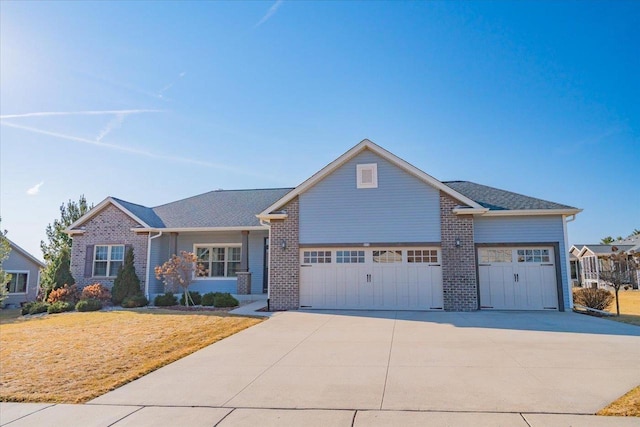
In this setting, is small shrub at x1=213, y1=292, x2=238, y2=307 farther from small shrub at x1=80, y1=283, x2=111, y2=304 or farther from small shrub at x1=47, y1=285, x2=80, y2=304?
small shrub at x1=47, y1=285, x2=80, y2=304

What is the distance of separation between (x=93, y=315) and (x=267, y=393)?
39.9 feet

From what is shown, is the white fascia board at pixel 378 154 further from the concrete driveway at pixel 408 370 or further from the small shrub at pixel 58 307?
the small shrub at pixel 58 307

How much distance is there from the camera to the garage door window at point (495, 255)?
15.8 metres

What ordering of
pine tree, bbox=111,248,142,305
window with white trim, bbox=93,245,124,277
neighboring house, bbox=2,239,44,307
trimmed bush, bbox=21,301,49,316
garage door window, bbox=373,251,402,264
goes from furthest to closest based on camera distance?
neighboring house, bbox=2,239,44,307, window with white trim, bbox=93,245,124,277, pine tree, bbox=111,248,142,305, trimmed bush, bbox=21,301,49,316, garage door window, bbox=373,251,402,264

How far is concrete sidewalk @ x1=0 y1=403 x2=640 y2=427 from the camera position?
15.9 feet

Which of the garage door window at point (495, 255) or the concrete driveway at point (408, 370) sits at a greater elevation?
the garage door window at point (495, 255)

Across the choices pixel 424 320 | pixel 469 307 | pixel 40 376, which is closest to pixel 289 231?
pixel 424 320

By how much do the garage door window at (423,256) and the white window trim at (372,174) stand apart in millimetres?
2951

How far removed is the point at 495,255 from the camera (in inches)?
626

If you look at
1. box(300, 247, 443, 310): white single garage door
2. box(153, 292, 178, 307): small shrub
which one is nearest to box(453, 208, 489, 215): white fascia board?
box(300, 247, 443, 310): white single garage door

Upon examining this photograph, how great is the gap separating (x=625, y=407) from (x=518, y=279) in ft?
36.5

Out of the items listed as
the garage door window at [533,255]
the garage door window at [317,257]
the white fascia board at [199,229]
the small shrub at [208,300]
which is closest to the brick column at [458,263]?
the garage door window at [533,255]

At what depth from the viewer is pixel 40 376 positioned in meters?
7.53

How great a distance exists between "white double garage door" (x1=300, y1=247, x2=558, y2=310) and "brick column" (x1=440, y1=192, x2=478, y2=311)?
317 mm
